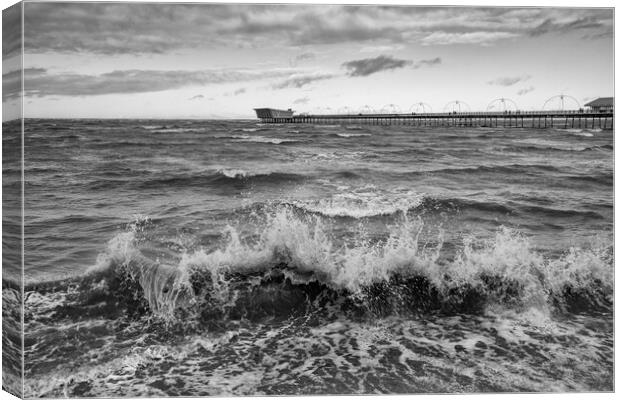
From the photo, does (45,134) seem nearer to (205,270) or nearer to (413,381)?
(205,270)

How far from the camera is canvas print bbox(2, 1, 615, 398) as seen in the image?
417cm

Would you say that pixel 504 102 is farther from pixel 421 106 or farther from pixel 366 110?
pixel 366 110

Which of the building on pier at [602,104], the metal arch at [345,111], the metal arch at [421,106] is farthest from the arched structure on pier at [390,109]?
the building on pier at [602,104]

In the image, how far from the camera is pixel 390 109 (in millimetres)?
5152

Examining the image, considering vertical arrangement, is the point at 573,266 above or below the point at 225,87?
below

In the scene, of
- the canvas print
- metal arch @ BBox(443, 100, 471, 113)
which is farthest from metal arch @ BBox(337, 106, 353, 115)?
metal arch @ BBox(443, 100, 471, 113)

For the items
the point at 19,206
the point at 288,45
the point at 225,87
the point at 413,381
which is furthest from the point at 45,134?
the point at 413,381

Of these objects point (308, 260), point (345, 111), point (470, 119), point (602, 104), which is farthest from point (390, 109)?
point (602, 104)

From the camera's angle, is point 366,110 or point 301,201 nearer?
point 301,201

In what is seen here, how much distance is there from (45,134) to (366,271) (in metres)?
2.83

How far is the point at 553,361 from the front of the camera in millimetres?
4258

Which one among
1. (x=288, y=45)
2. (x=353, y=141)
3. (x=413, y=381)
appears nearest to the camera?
(x=413, y=381)

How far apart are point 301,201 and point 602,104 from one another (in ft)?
9.00

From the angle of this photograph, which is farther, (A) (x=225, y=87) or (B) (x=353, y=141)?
(B) (x=353, y=141)
